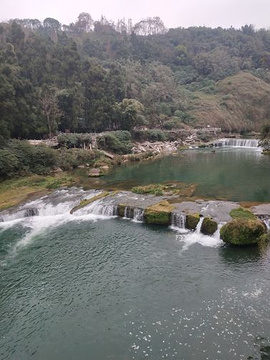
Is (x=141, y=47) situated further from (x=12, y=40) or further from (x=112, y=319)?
(x=112, y=319)

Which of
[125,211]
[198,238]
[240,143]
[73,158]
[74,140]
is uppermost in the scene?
[74,140]

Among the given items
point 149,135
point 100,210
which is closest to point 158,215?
point 100,210

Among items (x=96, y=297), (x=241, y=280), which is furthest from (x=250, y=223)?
(x=96, y=297)

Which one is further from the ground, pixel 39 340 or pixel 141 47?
pixel 141 47

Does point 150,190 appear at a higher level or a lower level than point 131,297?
higher

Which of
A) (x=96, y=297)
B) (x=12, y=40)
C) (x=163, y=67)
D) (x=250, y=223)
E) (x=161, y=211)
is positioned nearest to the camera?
(x=96, y=297)

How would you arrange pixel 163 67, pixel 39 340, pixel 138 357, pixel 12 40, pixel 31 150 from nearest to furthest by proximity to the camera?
1. pixel 138 357
2. pixel 39 340
3. pixel 31 150
4. pixel 12 40
5. pixel 163 67

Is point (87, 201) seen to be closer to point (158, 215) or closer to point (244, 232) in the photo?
point (158, 215)

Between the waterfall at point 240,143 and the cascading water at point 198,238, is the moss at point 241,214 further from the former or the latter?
the waterfall at point 240,143
